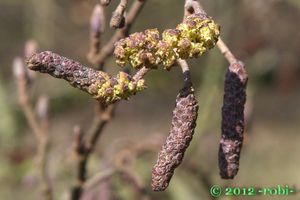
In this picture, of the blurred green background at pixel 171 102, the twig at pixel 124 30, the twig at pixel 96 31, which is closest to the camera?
the twig at pixel 124 30

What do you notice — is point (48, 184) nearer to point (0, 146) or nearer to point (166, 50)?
point (166, 50)

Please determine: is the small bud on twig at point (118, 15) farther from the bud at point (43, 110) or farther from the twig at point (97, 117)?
the bud at point (43, 110)

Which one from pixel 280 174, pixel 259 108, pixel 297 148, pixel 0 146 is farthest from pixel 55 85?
pixel 259 108

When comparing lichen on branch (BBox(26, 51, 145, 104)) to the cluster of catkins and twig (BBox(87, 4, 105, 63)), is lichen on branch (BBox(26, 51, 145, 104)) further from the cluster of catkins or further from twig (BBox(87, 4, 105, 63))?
twig (BBox(87, 4, 105, 63))

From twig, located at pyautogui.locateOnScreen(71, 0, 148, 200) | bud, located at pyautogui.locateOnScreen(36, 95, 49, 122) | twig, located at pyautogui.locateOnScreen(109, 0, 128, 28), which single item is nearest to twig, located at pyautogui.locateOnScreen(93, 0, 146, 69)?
twig, located at pyautogui.locateOnScreen(71, 0, 148, 200)

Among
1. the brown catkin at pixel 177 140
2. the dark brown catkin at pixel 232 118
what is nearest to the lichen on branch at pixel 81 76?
the brown catkin at pixel 177 140

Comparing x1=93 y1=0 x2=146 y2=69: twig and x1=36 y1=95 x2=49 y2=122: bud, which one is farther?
x1=36 y1=95 x2=49 y2=122: bud
